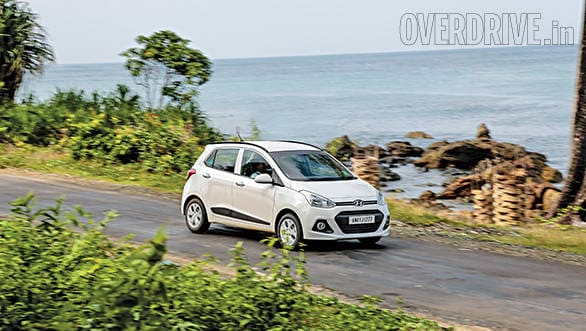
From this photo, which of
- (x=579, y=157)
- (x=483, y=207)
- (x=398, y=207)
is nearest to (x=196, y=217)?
(x=398, y=207)

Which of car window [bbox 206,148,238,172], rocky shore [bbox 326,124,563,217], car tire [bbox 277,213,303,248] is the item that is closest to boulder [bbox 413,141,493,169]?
rocky shore [bbox 326,124,563,217]

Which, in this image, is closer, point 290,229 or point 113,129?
point 290,229

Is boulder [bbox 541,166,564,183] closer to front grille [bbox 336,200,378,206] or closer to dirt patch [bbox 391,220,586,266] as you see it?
dirt patch [bbox 391,220,586,266]

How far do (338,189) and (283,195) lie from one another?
912 millimetres

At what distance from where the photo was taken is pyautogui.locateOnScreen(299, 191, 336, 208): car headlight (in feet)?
52.3

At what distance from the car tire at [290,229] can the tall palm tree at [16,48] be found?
1872 cm

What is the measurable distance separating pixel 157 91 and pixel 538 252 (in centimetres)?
1543

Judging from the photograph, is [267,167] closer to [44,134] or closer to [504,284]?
[504,284]

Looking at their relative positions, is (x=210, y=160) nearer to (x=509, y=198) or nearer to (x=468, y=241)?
(x=468, y=241)

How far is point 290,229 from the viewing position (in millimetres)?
16234

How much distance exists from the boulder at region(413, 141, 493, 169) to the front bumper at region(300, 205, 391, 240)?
28197mm

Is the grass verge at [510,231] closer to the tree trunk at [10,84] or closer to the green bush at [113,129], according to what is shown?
the green bush at [113,129]

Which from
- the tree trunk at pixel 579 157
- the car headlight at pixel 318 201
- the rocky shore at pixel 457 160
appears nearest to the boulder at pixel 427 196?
the rocky shore at pixel 457 160

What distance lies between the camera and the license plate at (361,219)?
52.9 ft
